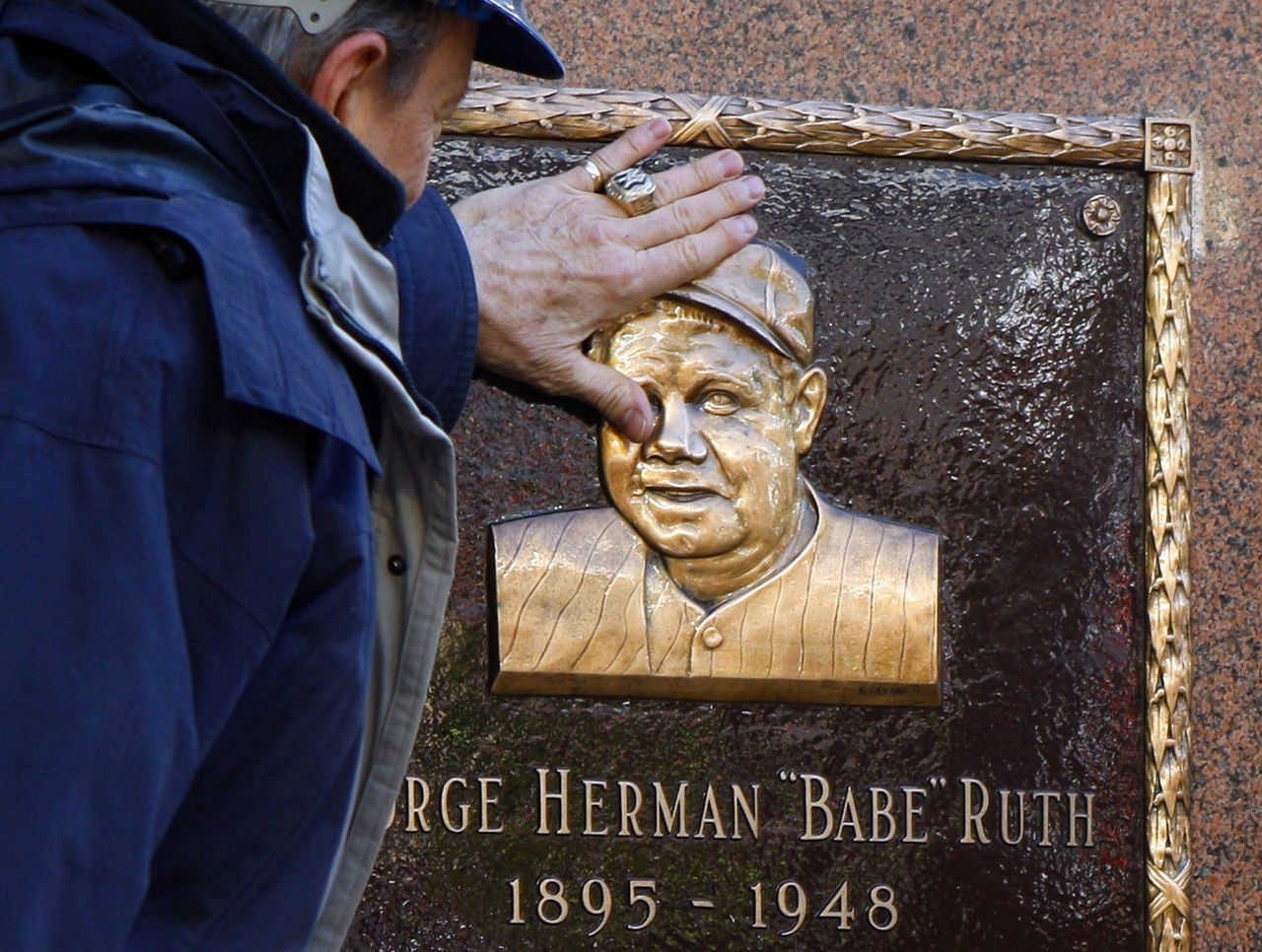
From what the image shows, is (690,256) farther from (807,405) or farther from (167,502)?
(167,502)

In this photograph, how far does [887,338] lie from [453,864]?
1.07m

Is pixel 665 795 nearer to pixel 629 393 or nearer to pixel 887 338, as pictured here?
pixel 629 393

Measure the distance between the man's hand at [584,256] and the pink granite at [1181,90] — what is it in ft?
0.73

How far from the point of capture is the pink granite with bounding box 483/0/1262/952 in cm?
280

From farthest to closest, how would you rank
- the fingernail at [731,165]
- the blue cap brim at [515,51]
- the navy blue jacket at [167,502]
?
the fingernail at [731,165]
the blue cap brim at [515,51]
the navy blue jacket at [167,502]

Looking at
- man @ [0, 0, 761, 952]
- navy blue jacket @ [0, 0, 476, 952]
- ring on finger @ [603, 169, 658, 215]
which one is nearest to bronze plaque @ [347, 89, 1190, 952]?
ring on finger @ [603, 169, 658, 215]

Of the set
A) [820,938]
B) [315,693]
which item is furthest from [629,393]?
[315,693]

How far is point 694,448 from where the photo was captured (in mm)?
2691

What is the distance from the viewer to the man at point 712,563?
2.68m

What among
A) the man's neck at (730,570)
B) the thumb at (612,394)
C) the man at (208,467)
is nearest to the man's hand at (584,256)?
the thumb at (612,394)

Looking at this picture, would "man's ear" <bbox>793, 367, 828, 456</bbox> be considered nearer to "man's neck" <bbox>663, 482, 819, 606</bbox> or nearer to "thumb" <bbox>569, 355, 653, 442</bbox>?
"man's neck" <bbox>663, 482, 819, 606</bbox>

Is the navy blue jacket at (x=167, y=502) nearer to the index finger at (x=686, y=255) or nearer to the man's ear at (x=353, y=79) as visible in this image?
the man's ear at (x=353, y=79)

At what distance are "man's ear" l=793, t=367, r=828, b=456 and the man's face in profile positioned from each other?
0.21 feet

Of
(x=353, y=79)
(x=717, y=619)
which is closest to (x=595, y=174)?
(x=717, y=619)
